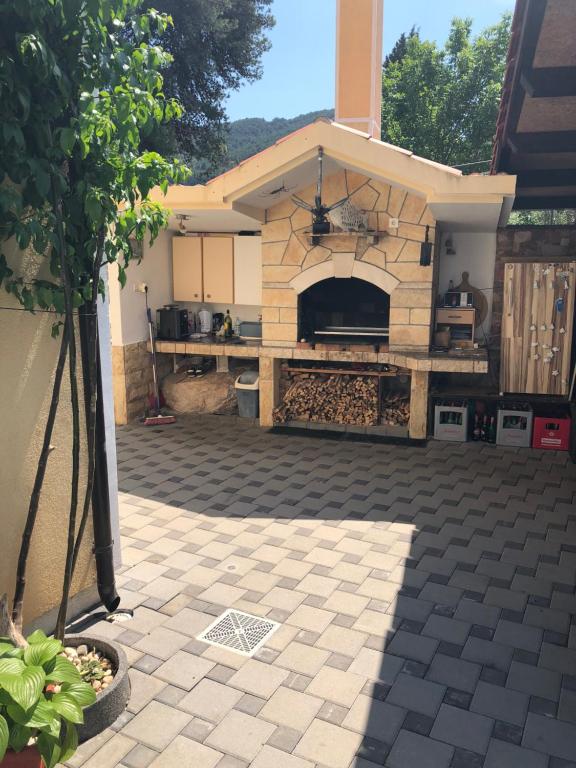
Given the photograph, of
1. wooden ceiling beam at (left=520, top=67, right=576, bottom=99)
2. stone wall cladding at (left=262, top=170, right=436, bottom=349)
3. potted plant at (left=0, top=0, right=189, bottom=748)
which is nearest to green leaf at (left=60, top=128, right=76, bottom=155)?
potted plant at (left=0, top=0, right=189, bottom=748)

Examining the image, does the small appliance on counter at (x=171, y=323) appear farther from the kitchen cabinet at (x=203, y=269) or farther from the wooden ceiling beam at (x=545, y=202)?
the wooden ceiling beam at (x=545, y=202)

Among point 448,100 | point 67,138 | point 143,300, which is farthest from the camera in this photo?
point 448,100

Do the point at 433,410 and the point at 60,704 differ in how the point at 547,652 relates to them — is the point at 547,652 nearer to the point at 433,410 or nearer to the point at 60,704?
the point at 60,704

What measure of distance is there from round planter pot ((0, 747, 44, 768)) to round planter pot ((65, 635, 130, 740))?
0.54m

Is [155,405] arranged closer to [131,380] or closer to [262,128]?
[131,380]

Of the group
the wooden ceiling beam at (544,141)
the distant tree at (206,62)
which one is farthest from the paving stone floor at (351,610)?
the distant tree at (206,62)

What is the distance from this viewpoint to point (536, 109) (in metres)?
5.72

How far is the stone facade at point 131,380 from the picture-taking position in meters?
9.80

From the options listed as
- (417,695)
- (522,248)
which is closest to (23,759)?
(417,695)

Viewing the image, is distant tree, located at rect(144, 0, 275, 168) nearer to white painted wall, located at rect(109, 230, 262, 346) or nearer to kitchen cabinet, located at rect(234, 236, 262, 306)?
white painted wall, located at rect(109, 230, 262, 346)

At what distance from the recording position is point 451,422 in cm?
925

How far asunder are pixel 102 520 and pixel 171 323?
6.16 metres

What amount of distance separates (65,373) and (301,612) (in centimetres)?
250

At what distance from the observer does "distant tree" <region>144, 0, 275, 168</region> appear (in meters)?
17.7
